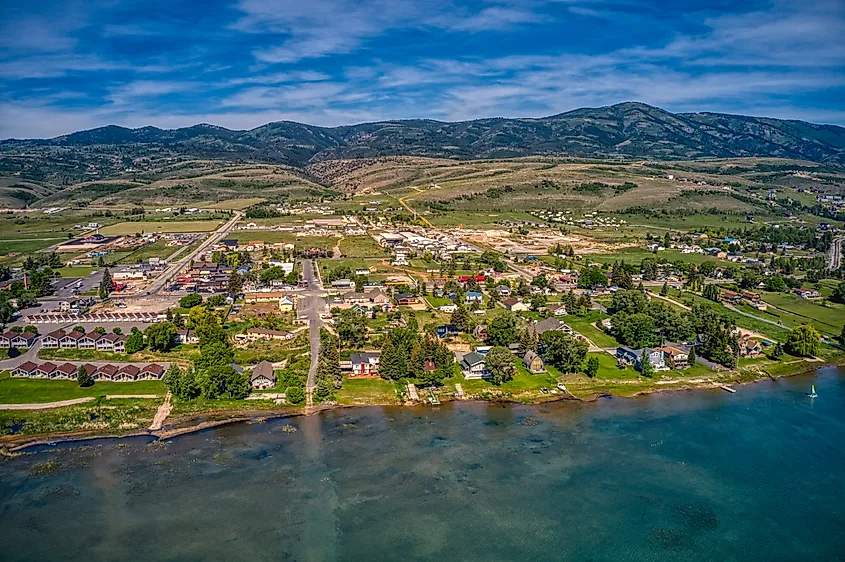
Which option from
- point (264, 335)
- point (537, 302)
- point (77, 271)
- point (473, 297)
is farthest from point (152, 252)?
point (537, 302)

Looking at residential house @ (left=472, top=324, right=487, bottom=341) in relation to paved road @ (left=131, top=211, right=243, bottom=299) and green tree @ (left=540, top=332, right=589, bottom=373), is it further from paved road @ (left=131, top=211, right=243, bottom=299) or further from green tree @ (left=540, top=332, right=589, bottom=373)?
paved road @ (left=131, top=211, right=243, bottom=299)

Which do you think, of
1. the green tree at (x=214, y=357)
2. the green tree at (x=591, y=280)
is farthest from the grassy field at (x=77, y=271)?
the green tree at (x=591, y=280)

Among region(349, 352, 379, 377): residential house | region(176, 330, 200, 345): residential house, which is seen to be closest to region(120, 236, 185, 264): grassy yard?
region(176, 330, 200, 345): residential house

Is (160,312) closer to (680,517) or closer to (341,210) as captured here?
(680,517)

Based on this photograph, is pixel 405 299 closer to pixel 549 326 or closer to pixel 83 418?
pixel 549 326

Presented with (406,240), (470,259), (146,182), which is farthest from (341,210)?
(146,182)

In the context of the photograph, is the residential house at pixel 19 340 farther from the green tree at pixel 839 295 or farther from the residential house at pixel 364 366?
the green tree at pixel 839 295

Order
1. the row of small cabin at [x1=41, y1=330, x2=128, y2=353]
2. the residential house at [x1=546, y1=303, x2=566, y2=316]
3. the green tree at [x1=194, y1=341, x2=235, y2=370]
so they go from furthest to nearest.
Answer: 1. the residential house at [x1=546, y1=303, x2=566, y2=316]
2. the row of small cabin at [x1=41, y1=330, x2=128, y2=353]
3. the green tree at [x1=194, y1=341, x2=235, y2=370]
